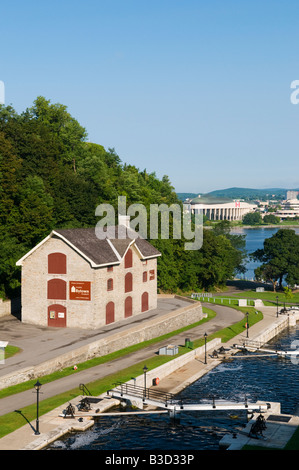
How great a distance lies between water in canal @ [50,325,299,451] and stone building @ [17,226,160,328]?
14.6 meters

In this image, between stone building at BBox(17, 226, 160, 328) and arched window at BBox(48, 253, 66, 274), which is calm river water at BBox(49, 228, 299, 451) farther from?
arched window at BBox(48, 253, 66, 274)

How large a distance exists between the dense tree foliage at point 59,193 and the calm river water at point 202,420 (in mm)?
31620

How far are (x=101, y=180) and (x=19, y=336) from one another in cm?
4972

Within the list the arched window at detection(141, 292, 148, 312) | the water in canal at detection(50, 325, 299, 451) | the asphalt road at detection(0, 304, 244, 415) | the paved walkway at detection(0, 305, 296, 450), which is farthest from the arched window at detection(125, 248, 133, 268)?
the water in canal at detection(50, 325, 299, 451)

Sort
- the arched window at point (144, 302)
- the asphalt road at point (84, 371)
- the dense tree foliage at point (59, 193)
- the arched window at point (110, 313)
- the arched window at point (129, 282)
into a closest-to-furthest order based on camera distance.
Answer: the asphalt road at point (84, 371) < the arched window at point (110, 313) < the arched window at point (129, 282) < the arched window at point (144, 302) < the dense tree foliage at point (59, 193)

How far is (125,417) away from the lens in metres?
40.5

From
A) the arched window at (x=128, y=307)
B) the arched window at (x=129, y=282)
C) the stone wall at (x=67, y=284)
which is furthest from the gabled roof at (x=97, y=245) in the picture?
the arched window at (x=128, y=307)

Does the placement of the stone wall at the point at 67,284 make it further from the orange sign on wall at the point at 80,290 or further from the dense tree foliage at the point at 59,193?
the dense tree foliage at the point at 59,193

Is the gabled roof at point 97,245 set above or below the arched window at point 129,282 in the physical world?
above

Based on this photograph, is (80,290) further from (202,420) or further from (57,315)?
(202,420)

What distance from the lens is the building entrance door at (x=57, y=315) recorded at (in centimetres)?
6128

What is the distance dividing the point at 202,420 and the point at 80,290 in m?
23.7

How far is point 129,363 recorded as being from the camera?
173 ft
